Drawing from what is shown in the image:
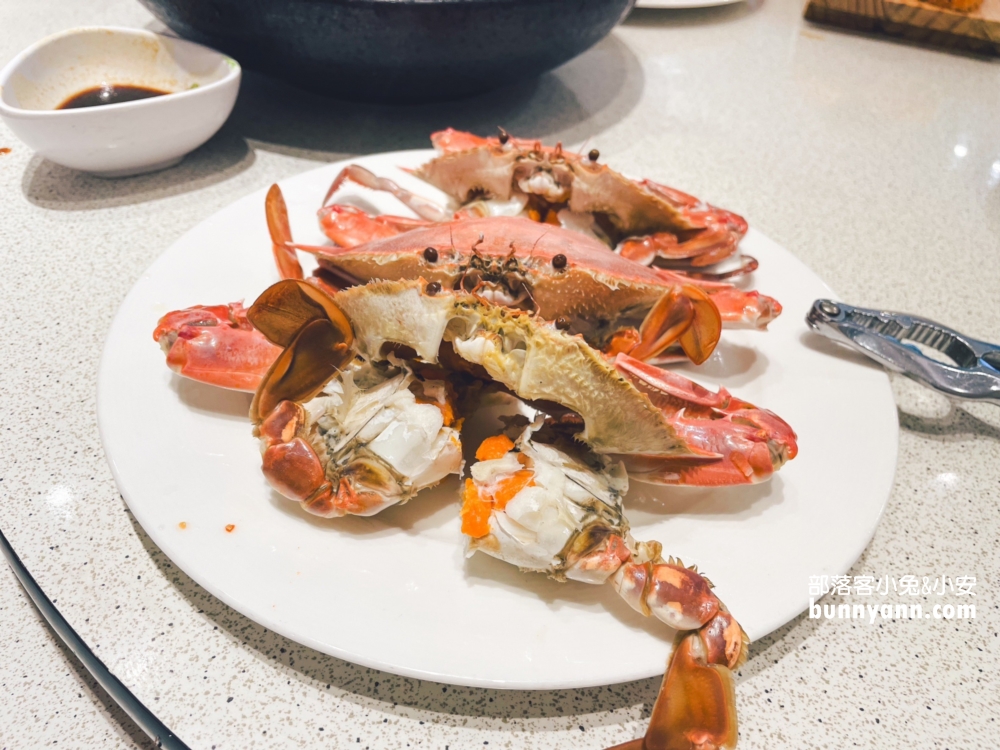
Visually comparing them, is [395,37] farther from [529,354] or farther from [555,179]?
[529,354]

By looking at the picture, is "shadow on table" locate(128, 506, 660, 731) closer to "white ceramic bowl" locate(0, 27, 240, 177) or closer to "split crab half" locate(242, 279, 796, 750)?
"split crab half" locate(242, 279, 796, 750)

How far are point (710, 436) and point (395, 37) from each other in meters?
1.16

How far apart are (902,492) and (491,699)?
787 mm

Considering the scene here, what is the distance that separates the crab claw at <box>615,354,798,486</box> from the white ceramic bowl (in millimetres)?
1156

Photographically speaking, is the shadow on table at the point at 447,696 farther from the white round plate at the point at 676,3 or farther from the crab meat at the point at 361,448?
the white round plate at the point at 676,3

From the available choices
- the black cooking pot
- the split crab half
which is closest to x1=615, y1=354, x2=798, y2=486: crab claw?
the split crab half

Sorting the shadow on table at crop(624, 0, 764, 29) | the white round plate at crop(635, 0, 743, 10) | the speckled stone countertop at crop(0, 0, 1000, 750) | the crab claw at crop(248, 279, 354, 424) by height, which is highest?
the white round plate at crop(635, 0, 743, 10)

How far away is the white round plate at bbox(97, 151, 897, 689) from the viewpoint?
748 mm

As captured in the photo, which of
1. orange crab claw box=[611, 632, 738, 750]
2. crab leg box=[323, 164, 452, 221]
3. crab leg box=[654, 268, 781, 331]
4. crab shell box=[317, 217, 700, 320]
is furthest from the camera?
crab leg box=[323, 164, 452, 221]

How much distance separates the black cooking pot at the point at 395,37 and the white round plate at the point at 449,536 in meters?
0.72

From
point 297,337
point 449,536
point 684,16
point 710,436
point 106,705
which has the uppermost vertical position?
point 684,16

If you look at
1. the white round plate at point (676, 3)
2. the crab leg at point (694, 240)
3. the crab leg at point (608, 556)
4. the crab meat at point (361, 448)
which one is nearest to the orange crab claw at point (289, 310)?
the crab meat at point (361, 448)

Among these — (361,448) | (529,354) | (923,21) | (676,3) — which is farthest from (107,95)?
(923,21)

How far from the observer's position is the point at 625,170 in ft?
5.91
